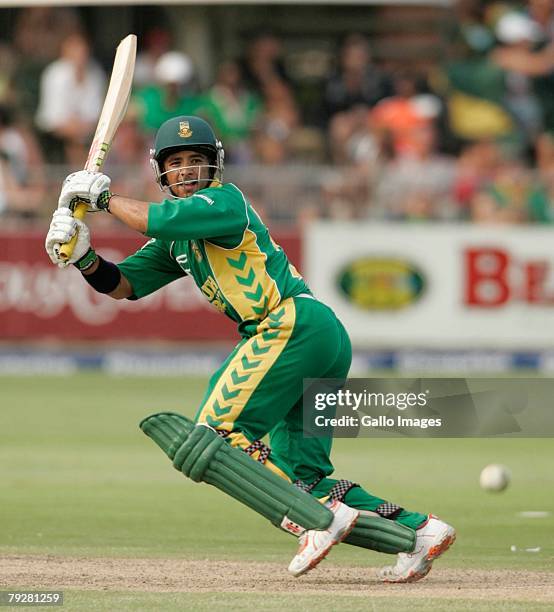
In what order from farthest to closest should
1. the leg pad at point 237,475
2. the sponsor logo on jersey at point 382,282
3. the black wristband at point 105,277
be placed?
the sponsor logo on jersey at point 382,282 < the black wristband at point 105,277 < the leg pad at point 237,475

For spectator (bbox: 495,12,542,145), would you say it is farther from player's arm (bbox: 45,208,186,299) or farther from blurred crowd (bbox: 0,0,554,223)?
player's arm (bbox: 45,208,186,299)

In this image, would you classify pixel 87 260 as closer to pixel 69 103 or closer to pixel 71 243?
pixel 71 243

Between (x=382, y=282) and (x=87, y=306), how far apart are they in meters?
2.84

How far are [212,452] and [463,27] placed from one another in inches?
510

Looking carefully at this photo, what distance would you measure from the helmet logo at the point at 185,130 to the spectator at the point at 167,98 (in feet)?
31.5

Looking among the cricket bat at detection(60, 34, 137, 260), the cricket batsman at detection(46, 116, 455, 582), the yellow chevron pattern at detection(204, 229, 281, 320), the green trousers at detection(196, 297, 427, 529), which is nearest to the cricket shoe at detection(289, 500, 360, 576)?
the cricket batsman at detection(46, 116, 455, 582)

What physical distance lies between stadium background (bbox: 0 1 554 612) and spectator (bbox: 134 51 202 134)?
33mm

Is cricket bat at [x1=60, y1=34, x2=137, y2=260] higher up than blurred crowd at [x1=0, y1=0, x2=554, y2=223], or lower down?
lower down

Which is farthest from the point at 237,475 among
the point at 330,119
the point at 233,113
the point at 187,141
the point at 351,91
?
the point at 351,91

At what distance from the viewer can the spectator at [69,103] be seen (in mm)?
15453

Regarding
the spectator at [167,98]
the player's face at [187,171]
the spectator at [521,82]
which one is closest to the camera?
the player's face at [187,171]

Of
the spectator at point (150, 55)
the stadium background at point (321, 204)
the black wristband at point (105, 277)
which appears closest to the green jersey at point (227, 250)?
the black wristband at point (105, 277)

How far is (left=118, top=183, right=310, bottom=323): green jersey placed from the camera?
523 cm

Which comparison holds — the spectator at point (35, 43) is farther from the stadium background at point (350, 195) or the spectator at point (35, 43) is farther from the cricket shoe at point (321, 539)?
the cricket shoe at point (321, 539)
